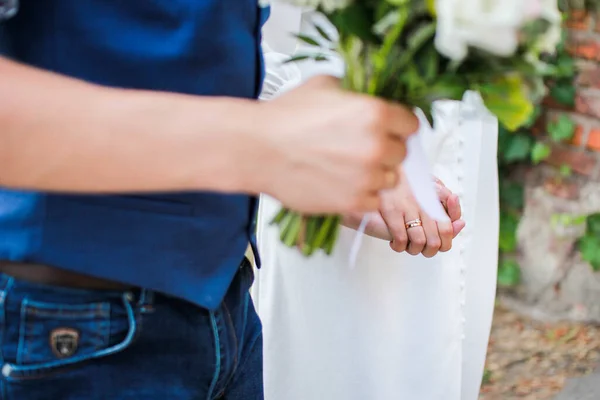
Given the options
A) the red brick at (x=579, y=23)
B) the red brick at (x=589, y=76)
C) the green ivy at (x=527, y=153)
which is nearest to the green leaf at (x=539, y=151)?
the green ivy at (x=527, y=153)

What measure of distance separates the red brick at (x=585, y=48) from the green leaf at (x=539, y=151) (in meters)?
0.34

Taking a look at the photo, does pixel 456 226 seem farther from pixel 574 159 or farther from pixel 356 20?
pixel 574 159

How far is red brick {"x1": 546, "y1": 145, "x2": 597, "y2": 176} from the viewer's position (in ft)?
8.21

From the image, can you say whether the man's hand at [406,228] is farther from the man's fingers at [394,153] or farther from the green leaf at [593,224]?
the green leaf at [593,224]

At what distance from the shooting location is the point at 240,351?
0.91m

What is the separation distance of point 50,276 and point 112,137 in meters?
0.22

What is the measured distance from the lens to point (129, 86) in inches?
28.5

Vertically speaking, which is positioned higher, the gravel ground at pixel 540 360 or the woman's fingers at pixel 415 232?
the woman's fingers at pixel 415 232

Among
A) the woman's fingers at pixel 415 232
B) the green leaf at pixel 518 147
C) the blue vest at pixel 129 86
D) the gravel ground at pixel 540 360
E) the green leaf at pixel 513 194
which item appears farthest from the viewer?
the green leaf at pixel 513 194

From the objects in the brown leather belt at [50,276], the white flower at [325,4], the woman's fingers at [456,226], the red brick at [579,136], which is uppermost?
the white flower at [325,4]

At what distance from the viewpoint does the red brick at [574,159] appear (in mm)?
2502

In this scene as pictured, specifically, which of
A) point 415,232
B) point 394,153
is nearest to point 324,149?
point 394,153

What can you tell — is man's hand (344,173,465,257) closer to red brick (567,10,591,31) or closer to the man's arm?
the man's arm

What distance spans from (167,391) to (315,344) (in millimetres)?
578
